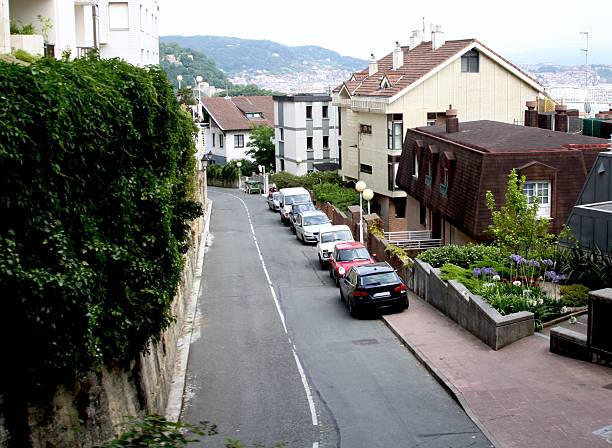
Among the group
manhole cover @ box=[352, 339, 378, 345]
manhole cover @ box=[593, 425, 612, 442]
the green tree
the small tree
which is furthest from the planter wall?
the green tree

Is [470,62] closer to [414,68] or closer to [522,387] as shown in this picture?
[414,68]

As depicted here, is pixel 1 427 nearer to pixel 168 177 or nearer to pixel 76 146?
pixel 76 146

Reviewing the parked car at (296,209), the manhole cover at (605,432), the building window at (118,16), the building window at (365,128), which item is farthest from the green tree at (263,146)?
the manhole cover at (605,432)

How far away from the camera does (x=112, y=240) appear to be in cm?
1406

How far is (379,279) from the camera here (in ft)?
87.1

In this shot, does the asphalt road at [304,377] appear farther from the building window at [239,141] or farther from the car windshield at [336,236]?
the building window at [239,141]

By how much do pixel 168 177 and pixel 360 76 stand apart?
4851 cm

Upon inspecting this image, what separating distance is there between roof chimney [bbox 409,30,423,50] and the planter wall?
36819mm

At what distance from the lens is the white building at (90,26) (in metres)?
25.2

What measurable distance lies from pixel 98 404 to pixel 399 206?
39.5m

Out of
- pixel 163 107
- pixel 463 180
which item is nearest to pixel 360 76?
pixel 463 180

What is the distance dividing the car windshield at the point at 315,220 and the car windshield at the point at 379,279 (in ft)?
57.9

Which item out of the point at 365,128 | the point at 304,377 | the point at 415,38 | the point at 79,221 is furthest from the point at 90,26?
the point at 415,38

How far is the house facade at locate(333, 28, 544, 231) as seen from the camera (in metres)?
50.4
